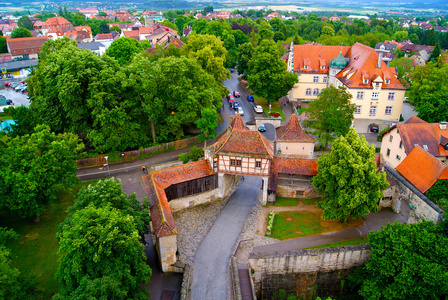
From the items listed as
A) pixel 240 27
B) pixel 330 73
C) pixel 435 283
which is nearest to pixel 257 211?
pixel 435 283

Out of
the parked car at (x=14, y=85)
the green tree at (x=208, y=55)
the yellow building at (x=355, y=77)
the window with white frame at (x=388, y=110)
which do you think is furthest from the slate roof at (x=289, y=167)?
the parked car at (x=14, y=85)

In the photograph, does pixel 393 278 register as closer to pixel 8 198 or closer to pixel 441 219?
pixel 441 219

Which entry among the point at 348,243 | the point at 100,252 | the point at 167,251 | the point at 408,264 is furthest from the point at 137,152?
the point at 408,264

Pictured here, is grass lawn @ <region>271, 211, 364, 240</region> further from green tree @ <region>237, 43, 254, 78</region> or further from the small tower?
green tree @ <region>237, 43, 254, 78</region>

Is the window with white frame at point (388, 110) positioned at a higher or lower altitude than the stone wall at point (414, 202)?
higher

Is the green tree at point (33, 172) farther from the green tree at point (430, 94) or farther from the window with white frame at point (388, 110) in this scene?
the green tree at point (430, 94)

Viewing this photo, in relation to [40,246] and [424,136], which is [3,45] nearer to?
[40,246]

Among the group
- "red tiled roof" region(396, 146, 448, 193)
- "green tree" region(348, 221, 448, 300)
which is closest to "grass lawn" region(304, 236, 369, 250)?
"green tree" region(348, 221, 448, 300)
